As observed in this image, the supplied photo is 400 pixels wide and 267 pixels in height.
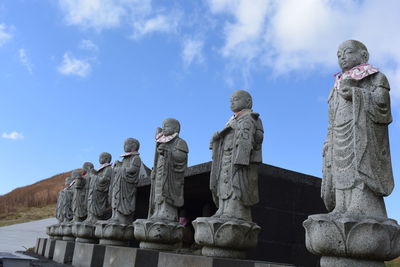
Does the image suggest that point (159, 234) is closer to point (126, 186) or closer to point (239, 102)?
point (126, 186)

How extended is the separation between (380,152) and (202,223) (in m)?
2.88

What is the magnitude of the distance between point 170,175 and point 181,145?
667 millimetres

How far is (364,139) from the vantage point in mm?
5000

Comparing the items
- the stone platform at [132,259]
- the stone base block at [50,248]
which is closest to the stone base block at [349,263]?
the stone platform at [132,259]

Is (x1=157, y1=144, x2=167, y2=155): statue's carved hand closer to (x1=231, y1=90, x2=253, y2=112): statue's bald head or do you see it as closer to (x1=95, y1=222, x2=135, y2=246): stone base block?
(x1=231, y1=90, x2=253, y2=112): statue's bald head

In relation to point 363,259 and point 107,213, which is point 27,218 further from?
point 363,259

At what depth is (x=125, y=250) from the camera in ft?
28.6

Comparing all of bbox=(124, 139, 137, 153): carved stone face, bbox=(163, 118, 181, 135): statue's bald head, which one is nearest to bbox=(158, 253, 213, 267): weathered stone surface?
bbox=(163, 118, 181, 135): statue's bald head

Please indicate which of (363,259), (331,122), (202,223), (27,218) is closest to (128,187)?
(202,223)

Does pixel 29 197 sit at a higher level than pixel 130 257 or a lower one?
higher

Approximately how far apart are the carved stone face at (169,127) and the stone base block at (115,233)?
2.66m

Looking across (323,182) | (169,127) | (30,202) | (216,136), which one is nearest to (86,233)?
(169,127)

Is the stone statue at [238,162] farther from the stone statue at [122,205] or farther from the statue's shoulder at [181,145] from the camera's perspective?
the stone statue at [122,205]

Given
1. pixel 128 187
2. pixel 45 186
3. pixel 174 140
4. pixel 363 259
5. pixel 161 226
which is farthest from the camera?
pixel 45 186
